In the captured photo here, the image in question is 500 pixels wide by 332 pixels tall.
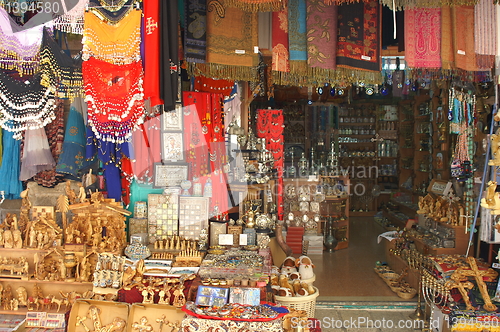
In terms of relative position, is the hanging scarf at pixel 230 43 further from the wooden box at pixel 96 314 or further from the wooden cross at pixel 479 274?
the wooden cross at pixel 479 274

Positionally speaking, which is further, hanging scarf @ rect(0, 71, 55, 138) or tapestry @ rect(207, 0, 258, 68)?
hanging scarf @ rect(0, 71, 55, 138)

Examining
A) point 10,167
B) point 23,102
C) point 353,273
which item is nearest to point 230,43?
point 23,102

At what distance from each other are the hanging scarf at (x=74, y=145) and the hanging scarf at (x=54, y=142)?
105mm

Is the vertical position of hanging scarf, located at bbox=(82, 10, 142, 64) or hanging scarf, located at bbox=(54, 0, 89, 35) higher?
hanging scarf, located at bbox=(54, 0, 89, 35)

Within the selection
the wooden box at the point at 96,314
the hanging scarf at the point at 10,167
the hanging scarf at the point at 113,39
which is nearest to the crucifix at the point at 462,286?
the wooden box at the point at 96,314

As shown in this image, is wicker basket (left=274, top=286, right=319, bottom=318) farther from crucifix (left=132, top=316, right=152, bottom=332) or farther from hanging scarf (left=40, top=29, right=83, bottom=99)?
hanging scarf (left=40, top=29, right=83, bottom=99)

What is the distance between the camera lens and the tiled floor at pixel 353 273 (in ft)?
15.9

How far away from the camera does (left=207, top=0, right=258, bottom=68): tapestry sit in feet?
11.2

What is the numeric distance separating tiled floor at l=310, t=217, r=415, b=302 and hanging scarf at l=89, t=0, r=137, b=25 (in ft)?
11.6

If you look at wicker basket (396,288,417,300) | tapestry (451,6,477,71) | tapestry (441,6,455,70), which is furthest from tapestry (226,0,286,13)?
wicker basket (396,288,417,300)

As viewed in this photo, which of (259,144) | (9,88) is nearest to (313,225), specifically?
(259,144)

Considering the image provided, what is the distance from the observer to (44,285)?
A: 12.7 feet

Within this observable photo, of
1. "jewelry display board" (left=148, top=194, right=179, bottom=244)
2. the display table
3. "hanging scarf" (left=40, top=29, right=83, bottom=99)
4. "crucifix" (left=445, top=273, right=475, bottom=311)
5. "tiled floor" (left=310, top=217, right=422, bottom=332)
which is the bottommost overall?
"tiled floor" (left=310, top=217, right=422, bottom=332)

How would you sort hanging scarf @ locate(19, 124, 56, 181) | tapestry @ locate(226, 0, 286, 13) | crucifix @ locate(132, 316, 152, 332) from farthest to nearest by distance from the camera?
hanging scarf @ locate(19, 124, 56, 181) → crucifix @ locate(132, 316, 152, 332) → tapestry @ locate(226, 0, 286, 13)
